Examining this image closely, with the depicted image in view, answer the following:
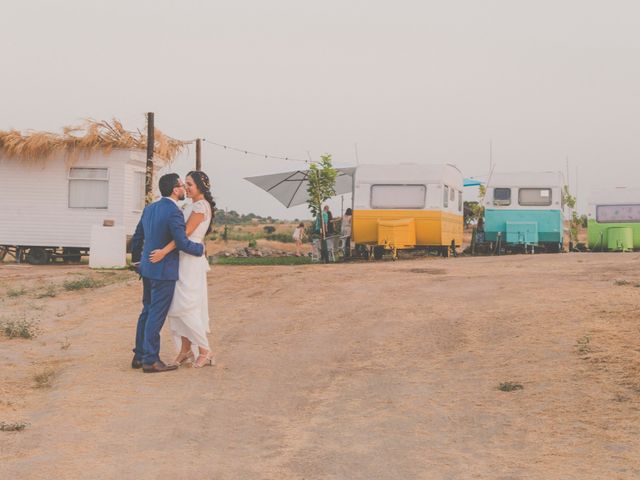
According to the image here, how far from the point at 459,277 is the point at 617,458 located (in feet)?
31.9

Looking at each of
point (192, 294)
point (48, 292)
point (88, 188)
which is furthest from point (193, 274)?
point (88, 188)

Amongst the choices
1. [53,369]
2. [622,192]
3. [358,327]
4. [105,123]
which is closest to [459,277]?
[358,327]

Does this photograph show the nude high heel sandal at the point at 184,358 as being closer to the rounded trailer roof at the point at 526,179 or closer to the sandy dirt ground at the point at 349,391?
the sandy dirt ground at the point at 349,391

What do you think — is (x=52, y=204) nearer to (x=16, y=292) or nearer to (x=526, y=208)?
(x=16, y=292)

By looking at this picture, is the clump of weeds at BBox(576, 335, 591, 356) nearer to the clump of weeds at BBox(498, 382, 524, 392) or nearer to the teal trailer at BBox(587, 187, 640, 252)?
the clump of weeds at BBox(498, 382, 524, 392)

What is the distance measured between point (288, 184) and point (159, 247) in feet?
56.8

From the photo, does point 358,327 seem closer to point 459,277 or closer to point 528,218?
point 459,277

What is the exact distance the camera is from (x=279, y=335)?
9992mm

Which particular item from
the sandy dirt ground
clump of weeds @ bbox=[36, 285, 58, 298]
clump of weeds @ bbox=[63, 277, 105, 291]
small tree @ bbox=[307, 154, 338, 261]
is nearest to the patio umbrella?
small tree @ bbox=[307, 154, 338, 261]

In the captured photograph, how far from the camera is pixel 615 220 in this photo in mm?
25922

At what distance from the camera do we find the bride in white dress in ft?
25.4

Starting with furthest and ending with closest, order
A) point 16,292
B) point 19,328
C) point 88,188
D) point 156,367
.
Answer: point 88,188
point 16,292
point 19,328
point 156,367

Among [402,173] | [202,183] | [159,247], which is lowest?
[159,247]

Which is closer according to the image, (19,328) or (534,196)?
(19,328)
